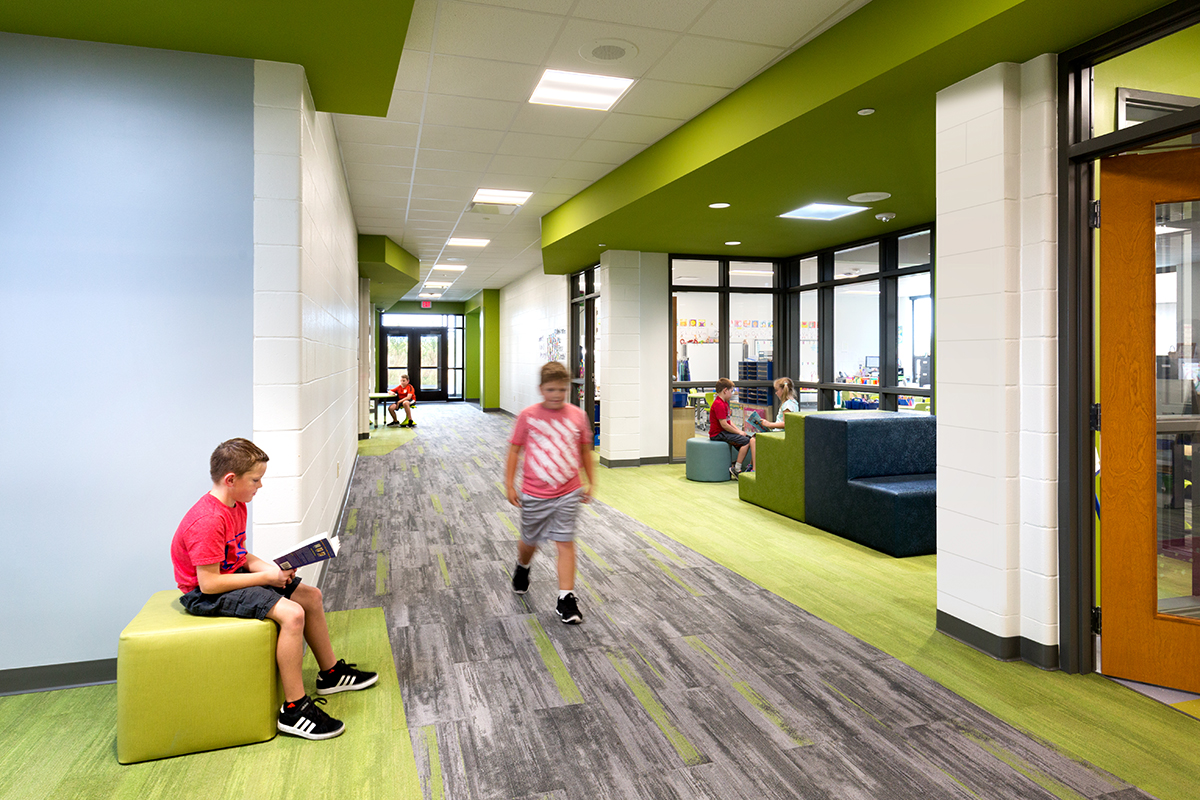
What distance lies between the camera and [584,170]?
265 inches

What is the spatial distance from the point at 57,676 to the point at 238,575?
1.27 meters

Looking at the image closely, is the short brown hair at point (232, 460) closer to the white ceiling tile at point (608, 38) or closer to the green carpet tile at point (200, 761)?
the green carpet tile at point (200, 761)

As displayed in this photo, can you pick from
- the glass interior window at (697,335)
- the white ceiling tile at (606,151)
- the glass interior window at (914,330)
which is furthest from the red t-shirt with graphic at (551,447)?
the glass interior window at (697,335)

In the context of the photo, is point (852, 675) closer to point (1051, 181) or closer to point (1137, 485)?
point (1137, 485)

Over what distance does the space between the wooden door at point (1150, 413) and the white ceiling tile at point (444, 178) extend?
17.2 feet

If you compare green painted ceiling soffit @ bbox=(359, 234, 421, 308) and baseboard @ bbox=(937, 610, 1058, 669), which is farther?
green painted ceiling soffit @ bbox=(359, 234, 421, 308)

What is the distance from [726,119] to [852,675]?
3.49 m

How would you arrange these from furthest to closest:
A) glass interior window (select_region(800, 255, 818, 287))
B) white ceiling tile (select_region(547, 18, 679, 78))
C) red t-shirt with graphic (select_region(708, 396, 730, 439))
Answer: glass interior window (select_region(800, 255, 818, 287))
red t-shirt with graphic (select_region(708, 396, 730, 439))
white ceiling tile (select_region(547, 18, 679, 78))

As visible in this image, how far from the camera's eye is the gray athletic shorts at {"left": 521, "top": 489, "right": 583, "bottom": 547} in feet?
12.3

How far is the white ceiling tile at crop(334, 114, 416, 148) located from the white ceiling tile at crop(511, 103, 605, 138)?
856mm

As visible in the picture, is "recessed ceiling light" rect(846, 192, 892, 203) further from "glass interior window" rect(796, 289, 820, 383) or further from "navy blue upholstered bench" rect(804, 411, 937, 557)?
"glass interior window" rect(796, 289, 820, 383)

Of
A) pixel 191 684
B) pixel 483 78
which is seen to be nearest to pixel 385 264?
pixel 483 78

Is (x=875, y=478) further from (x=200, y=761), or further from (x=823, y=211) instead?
(x=200, y=761)

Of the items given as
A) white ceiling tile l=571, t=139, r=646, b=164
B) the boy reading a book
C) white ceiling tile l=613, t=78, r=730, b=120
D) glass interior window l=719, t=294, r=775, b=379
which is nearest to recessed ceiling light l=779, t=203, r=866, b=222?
white ceiling tile l=571, t=139, r=646, b=164
